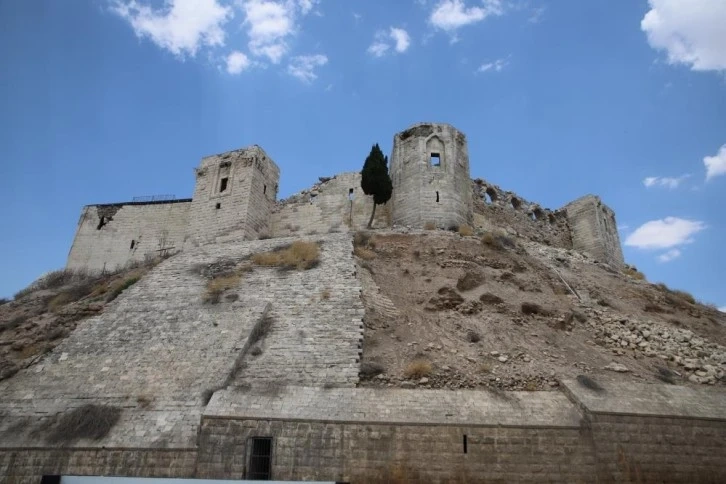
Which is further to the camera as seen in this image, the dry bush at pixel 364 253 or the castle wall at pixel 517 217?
the castle wall at pixel 517 217

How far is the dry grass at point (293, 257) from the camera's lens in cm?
1598

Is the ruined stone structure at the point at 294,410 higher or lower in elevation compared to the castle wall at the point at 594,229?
lower

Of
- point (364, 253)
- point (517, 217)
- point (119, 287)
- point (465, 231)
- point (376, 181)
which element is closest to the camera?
point (119, 287)

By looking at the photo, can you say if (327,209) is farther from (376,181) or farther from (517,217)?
(517,217)

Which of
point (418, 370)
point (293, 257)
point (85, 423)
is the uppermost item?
point (293, 257)

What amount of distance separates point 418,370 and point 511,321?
12.4 ft

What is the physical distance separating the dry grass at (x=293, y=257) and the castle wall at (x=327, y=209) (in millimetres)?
6363

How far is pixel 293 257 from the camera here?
16.4m

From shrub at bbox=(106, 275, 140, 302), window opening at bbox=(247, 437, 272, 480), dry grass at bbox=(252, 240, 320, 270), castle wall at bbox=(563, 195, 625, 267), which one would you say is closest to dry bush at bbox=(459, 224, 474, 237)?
dry grass at bbox=(252, 240, 320, 270)

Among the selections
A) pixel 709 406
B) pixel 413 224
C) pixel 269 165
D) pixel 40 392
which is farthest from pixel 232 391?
pixel 269 165

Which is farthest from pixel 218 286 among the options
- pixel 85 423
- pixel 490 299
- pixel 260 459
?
pixel 490 299

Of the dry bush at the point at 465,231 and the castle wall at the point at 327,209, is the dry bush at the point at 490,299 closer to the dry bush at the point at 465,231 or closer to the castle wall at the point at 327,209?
the dry bush at the point at 465,231

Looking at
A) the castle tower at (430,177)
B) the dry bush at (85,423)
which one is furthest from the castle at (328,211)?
the dry bush at (85,423)

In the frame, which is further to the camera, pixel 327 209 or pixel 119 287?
pixel 327 209
